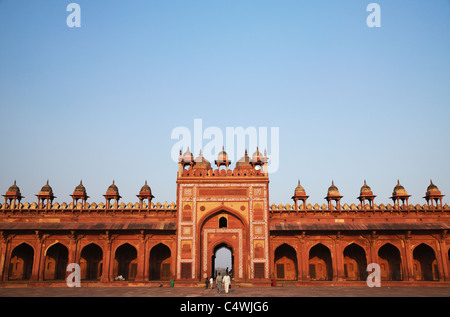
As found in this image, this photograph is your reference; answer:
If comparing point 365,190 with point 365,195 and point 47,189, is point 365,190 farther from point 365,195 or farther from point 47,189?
point 47,189

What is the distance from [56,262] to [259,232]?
719 inches

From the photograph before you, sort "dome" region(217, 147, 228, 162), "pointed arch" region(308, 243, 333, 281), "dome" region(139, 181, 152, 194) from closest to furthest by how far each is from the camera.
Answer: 1. "pointed arch" region(308, 243, 333, 281)
2. "dome" region(217, 147, 228, 162)
3. "dome" region(139, 181, 152, 194)

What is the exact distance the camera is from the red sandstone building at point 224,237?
2994 cm

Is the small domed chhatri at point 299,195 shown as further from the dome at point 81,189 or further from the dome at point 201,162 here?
the dome at point 81,189

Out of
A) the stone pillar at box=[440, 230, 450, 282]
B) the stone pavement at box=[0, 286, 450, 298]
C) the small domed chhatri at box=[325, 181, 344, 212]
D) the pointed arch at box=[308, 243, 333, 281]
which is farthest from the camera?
the small domed chhatri at box=[325, 181, 344, 212]

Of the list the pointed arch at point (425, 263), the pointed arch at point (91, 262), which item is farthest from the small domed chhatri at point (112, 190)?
the pointed arch at point (425, 263)

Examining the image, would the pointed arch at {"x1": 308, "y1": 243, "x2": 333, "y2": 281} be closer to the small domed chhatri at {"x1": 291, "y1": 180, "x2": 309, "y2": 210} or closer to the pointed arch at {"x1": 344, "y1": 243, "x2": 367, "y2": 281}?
the pointed arch at {"x1": 344, "y1": 243, "x2": 367, "y2": 281}

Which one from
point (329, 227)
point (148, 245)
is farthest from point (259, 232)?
point (148, 245)

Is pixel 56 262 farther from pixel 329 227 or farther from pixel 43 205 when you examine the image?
pixel 329 227

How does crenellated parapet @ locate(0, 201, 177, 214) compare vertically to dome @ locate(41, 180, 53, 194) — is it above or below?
below

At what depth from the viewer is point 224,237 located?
99.9 ft

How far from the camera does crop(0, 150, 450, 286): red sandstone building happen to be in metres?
29.9

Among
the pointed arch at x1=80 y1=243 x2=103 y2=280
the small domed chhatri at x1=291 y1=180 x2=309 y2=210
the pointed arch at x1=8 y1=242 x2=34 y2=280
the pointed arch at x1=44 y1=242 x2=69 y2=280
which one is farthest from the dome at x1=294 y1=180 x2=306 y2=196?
the pointed arch at x1=8 y1=242 x2=34 y2=280
